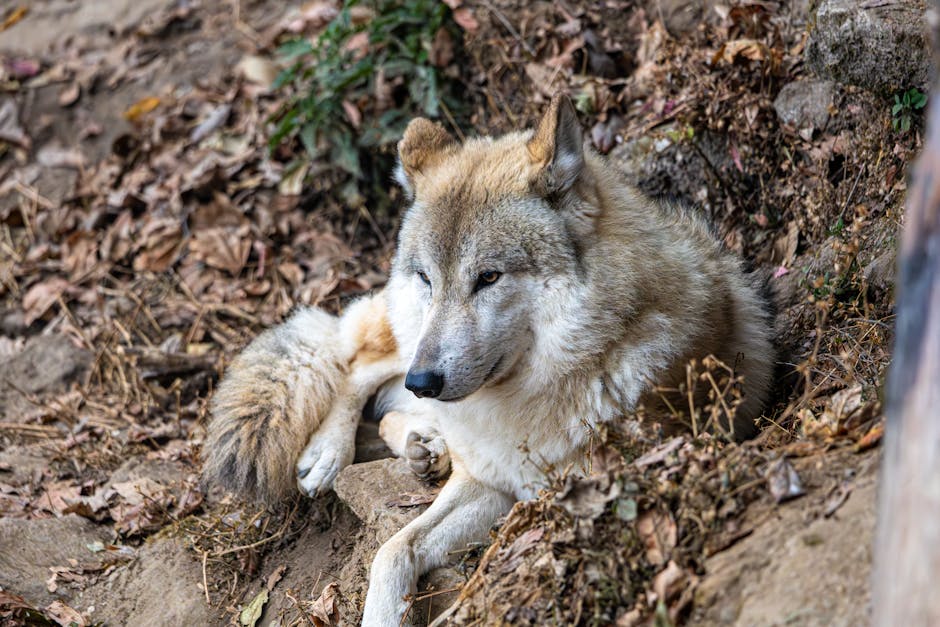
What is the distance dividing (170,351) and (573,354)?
3745 millimetres

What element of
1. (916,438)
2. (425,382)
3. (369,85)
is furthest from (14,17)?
(916,438)

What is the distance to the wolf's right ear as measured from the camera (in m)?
4.11

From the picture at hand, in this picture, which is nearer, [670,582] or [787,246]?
[670,582]

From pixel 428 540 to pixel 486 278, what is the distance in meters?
1.21

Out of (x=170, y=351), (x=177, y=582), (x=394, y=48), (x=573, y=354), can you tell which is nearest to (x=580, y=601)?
(x=573, y=354)

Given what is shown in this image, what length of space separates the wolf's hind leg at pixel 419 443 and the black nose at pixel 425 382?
0.98 meters

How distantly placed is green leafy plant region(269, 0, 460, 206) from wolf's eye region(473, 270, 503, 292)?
9.97 feet

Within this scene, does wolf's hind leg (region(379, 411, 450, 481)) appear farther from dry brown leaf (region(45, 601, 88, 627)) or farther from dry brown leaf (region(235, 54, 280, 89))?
dry brown leaf (region(235, 54, 280, 89))

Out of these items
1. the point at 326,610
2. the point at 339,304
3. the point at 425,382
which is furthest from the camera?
the point at 339,304

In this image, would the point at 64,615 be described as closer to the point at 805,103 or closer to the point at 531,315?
the point at 531,315

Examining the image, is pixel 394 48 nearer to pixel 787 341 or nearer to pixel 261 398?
pixel 261 398

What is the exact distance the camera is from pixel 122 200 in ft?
23.9

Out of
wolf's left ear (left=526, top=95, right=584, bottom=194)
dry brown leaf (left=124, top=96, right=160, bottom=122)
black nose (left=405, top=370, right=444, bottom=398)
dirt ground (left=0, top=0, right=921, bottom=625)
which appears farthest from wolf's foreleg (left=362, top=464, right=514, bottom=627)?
dry brown leaf (left=124, top=96, right=160, bottom=122)

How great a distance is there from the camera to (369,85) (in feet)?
21.4
